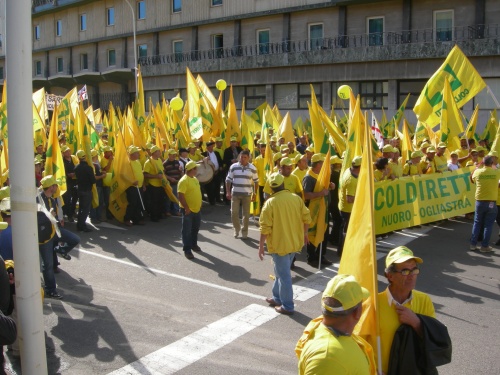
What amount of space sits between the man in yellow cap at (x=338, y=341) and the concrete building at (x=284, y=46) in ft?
86.7

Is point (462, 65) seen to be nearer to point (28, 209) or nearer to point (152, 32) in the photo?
point (28, 209)

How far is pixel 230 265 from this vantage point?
880 cm

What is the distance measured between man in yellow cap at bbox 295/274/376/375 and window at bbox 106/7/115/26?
43439mm

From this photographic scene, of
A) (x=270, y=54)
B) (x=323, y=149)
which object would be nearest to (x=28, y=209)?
(x=323, y=149)

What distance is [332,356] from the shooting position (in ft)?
8.86

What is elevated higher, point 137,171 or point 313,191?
point 137,171

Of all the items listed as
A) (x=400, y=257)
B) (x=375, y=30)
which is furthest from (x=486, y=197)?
(x=375, y=30)

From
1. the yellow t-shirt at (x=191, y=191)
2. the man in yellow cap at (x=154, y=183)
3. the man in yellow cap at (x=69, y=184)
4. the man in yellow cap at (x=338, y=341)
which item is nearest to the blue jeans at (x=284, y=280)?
the yellow t-shirt at (x=191, y=191)

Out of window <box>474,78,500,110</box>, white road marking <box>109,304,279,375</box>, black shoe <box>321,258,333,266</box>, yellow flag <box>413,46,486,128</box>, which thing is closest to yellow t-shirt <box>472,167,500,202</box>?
black shoe <box>321,258,333,266</box>

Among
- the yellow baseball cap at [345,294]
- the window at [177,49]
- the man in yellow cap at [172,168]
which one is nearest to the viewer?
the yellow baseball cap at [345,294]

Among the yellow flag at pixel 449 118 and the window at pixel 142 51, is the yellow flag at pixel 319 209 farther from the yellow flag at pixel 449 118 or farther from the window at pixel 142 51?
the window at pixel 142 51

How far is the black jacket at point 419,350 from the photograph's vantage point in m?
3.22

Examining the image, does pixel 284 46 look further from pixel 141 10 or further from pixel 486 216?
pixel 486 216

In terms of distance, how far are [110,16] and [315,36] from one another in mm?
18612
